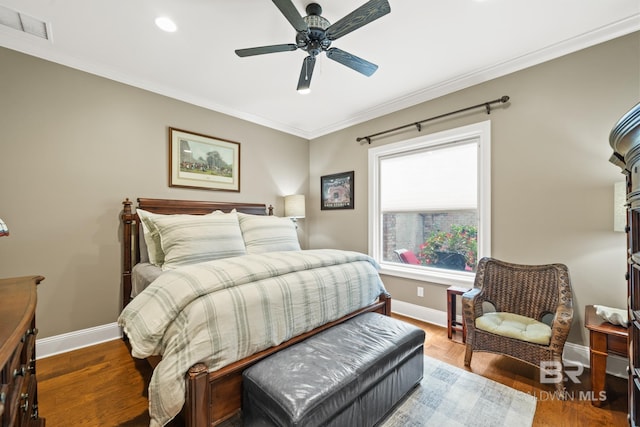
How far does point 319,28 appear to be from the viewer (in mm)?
1814

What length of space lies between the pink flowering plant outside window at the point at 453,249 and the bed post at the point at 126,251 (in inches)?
129

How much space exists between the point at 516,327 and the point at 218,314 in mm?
2151

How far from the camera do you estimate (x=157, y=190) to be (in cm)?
297

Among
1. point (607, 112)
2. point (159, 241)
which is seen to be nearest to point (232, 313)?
point (159, 241)

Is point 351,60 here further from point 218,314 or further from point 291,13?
point 218,314

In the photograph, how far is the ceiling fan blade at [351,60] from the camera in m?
1.98

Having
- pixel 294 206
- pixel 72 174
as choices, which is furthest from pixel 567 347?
pixel 72 174

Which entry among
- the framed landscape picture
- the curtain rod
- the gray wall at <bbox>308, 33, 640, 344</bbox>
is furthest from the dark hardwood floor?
the curtain rod

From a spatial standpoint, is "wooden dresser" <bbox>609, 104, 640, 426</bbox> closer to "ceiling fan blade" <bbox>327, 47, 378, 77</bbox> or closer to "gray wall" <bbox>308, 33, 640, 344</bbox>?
"gray wall" <bbox>308, 33, 640, 344</bbox>

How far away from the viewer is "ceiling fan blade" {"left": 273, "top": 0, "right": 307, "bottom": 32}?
4.98ft

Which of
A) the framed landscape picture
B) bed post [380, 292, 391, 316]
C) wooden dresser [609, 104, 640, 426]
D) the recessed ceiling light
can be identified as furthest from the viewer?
the framed landscape picture

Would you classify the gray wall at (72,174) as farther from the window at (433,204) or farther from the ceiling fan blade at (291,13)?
the window at (433,204)

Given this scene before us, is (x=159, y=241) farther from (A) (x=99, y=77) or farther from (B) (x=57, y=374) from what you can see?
(A) (x=99, y=77)

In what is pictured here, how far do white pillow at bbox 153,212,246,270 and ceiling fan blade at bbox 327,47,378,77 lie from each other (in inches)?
71.2
